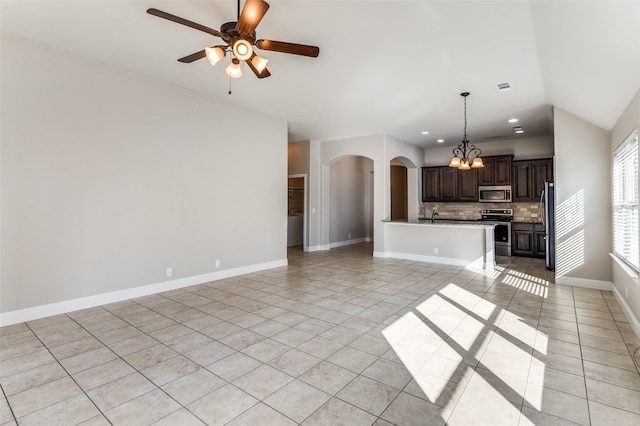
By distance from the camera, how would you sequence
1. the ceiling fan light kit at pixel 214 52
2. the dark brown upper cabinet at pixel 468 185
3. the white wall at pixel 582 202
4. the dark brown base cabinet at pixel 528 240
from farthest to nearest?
the dark brown upper cabinet at pixel 468 185
the dark brown base cabinet at pixel 528 240
the white wall at pixel 582 202
the ceiling fan light kit at pixel 214 52

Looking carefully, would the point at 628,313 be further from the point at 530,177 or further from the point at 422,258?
the point at 530,177

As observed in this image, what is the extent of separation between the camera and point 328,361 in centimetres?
248

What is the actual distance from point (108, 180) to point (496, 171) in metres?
8.09

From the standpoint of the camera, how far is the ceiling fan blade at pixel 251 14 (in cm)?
212

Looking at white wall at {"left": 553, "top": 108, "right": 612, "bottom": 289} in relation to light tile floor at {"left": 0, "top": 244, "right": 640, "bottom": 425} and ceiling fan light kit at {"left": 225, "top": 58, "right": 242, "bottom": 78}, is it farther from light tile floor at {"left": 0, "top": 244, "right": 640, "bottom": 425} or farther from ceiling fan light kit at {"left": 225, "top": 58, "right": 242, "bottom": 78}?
ceiling fan light kit at {"left": 225, "top": 58, "right": 242, "bottom": 78}

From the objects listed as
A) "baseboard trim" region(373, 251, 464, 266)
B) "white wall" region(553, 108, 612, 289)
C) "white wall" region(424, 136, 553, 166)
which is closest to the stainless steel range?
"white wall" region(424, 136, 553, 166)

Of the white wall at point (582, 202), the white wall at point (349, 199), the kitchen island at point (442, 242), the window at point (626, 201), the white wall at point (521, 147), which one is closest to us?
the window at point (626, 201)

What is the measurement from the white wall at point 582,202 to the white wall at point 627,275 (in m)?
0.29

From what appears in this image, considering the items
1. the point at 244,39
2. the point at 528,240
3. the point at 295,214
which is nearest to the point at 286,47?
the point at 244,39

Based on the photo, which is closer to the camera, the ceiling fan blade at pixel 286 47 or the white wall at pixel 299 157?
the ceiling fan blade at pixel 286 47

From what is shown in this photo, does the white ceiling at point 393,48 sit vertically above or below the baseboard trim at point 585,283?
above

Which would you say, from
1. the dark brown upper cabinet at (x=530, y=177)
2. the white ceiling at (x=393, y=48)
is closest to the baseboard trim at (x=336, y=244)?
the white ceiling at (x=393, y=48)

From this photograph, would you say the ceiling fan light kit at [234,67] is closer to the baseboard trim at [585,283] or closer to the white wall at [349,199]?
the baseboard trim at [585,283]

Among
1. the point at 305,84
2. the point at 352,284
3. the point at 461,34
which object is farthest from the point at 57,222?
the point at 461,34
